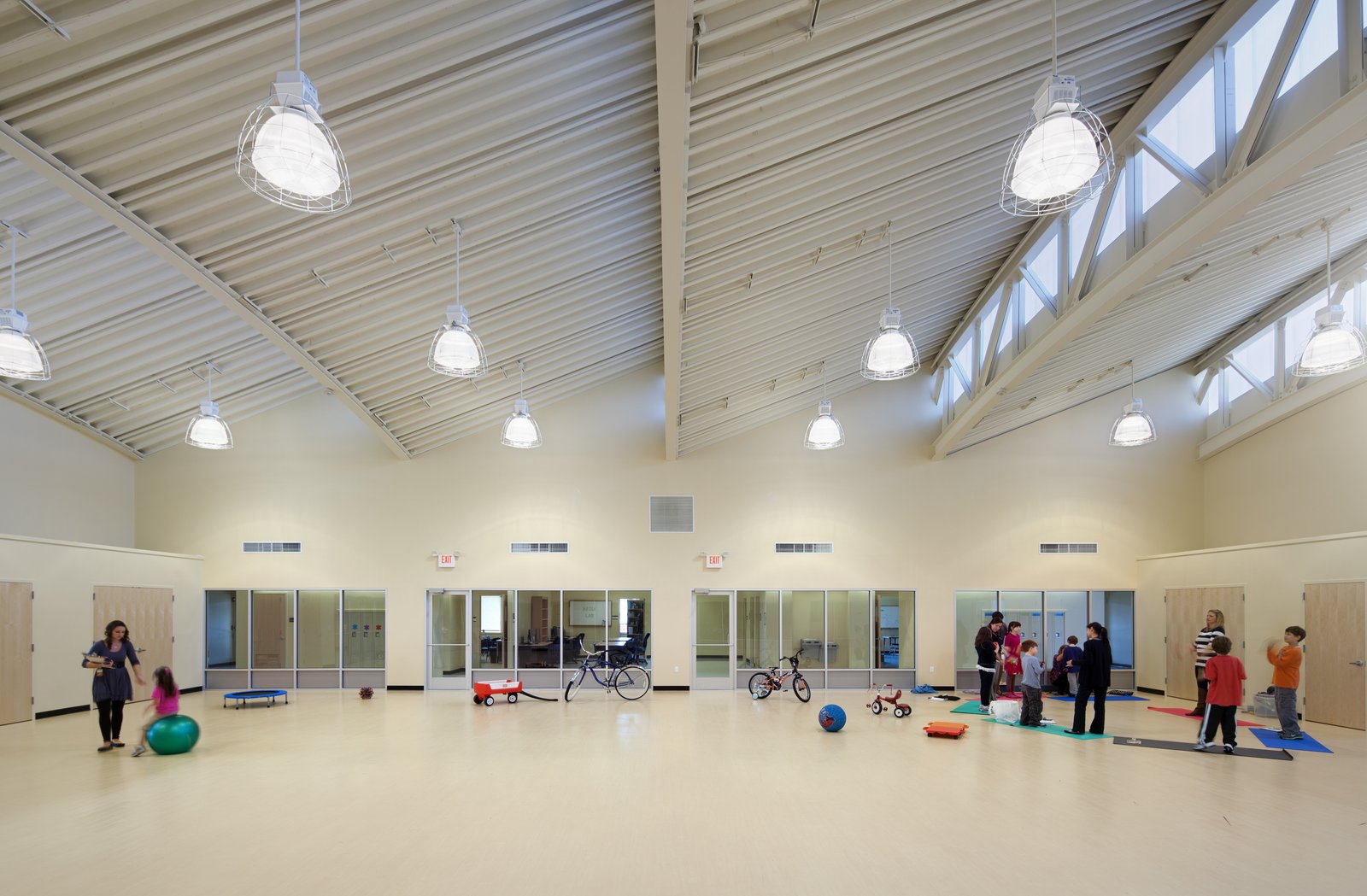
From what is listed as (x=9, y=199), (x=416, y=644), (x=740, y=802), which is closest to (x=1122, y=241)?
(x=740, y=802)

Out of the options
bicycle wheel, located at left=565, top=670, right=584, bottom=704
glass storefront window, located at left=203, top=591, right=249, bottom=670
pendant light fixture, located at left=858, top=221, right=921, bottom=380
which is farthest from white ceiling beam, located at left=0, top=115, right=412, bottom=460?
pendant light fixture, located at left=858, top=221, right=921, bottom=380

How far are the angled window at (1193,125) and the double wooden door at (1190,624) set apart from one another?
8982 millimetres

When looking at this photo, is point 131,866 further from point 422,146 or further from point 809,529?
point 809,529

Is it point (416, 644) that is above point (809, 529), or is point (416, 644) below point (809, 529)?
below

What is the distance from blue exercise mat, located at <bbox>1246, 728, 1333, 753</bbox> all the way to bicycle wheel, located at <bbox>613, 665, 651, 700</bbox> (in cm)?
927

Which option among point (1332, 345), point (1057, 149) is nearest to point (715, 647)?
point (1332, 345)

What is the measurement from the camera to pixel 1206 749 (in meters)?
10.0

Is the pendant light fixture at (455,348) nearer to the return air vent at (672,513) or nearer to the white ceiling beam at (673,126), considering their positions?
the white ceiling beam at (673,126)

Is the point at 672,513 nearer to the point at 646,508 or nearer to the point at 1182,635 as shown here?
the point at 646,508

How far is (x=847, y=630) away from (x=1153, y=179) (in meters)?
10.6

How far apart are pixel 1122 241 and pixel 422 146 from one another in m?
7.43

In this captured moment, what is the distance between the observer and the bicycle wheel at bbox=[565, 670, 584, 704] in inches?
584

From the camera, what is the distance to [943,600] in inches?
675

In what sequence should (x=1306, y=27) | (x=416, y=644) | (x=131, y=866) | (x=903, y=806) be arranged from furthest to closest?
(x=416, y=644) → (x=903, y=806) → (x=1306, y=27) → (x=131, y=866)
